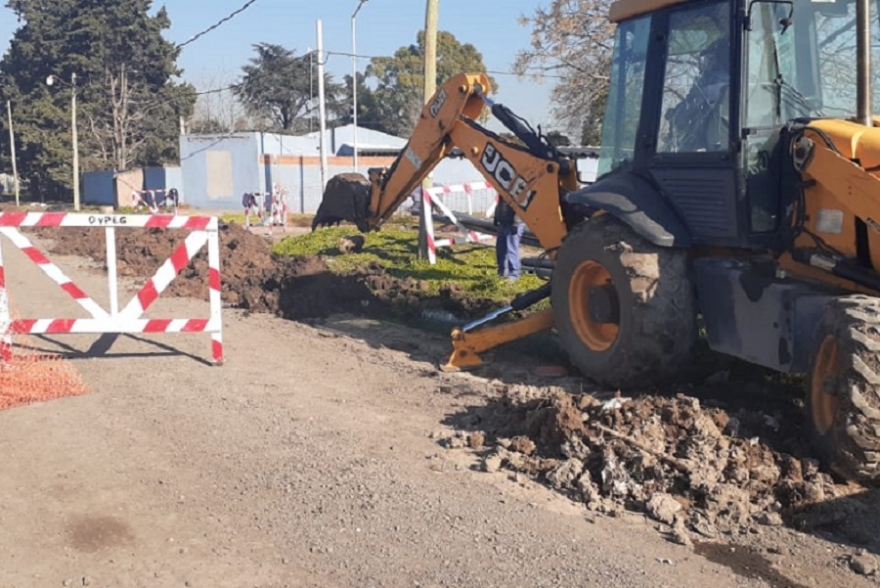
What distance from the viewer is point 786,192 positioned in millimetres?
6590

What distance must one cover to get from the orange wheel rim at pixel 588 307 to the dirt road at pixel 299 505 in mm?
969

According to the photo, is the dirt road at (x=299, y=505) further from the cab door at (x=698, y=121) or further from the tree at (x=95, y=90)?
the tree at (x=95, y=90)

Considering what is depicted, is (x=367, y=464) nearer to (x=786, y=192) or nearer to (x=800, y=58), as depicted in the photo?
(x=786, y=192)

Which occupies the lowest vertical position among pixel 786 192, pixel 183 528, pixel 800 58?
pixel 183 528

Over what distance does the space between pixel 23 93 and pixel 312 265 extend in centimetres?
5574

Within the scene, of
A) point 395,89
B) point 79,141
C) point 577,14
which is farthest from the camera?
point 395,89

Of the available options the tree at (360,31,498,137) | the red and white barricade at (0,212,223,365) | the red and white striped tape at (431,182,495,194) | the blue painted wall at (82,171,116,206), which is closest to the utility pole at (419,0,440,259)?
the red and white striped tape at (431,182,495,194)

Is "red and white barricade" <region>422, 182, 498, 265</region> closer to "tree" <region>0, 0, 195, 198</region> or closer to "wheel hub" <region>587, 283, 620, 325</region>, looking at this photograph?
"wheel hub" <region>587, 283, 620, 325</region>

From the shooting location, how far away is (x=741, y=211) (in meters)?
6.70

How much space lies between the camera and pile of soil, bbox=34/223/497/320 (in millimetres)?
11211

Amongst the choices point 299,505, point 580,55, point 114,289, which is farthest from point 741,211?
point 580,55

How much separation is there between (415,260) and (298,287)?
4.35m

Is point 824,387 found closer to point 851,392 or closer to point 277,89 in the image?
point 851,392

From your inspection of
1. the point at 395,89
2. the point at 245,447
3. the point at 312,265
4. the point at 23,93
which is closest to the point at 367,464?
the point at 245,447
